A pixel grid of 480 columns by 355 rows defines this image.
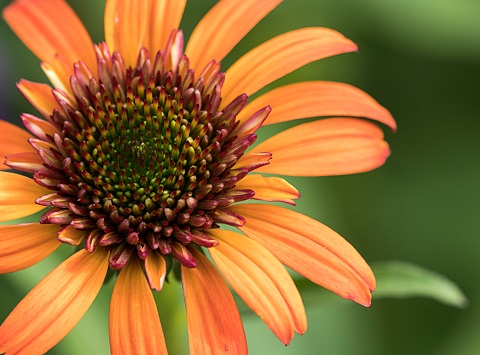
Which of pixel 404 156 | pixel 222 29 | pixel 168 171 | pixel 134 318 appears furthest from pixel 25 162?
pixel 404 156

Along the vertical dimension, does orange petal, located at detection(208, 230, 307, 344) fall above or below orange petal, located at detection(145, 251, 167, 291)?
above

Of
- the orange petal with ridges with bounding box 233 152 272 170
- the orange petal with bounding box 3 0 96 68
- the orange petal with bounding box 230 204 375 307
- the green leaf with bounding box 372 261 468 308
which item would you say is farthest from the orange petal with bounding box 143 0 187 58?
the green leaf with bounding box 372 261 468 308

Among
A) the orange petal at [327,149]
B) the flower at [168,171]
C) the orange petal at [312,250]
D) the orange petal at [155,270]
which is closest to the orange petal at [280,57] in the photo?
the flower at [168,171]

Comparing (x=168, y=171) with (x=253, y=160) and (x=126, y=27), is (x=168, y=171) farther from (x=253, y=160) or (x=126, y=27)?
(x=126, y=27)

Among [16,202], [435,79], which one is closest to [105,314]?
[16,202]

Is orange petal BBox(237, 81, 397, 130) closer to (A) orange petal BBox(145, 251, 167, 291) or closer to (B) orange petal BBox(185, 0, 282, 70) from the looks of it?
(B) orange petal BBox(185, 0, 282, 70)

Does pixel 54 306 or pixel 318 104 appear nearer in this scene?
pixel 54 306

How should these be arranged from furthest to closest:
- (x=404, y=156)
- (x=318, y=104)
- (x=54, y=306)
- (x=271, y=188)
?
1. (x=404, y=156)
2. (x=318, y=104)
3. (x=271, y=188)
4. (x=54, y=306)
